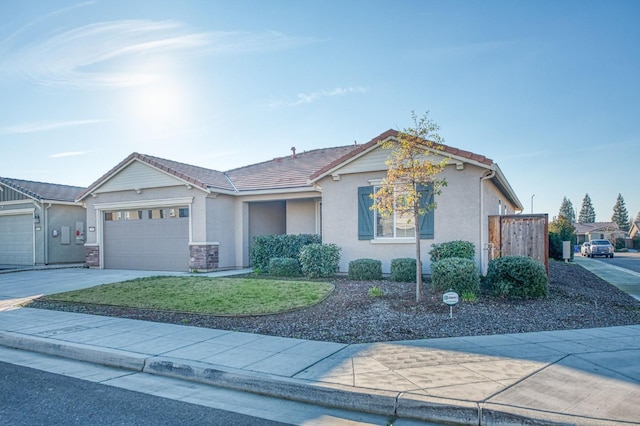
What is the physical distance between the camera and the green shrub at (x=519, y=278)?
9.23 m

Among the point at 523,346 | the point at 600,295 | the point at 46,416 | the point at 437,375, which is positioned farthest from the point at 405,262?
the point at 46,416

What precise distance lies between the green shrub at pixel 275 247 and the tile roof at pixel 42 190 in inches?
459

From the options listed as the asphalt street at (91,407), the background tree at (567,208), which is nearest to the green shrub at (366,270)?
the asphalt street at (91,407)

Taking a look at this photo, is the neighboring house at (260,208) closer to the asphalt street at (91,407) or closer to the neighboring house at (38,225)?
the neighboring house at (38,225)

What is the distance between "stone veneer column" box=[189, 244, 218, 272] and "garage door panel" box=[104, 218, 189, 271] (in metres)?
0.52

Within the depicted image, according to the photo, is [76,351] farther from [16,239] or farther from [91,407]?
[16,239]

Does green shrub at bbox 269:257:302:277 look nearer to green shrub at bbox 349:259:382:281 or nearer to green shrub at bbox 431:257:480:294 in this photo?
green shrub at bbox 349:259:382:281

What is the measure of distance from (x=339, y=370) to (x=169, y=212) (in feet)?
44.3

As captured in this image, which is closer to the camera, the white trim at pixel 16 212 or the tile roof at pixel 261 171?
the tile roof at pixel 261 171

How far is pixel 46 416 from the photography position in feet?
13.8

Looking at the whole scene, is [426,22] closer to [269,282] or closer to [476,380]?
[269,282]

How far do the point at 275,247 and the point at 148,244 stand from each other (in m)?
6.05

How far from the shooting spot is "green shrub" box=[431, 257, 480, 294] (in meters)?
9.40

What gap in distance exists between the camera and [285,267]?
44.8 feet
